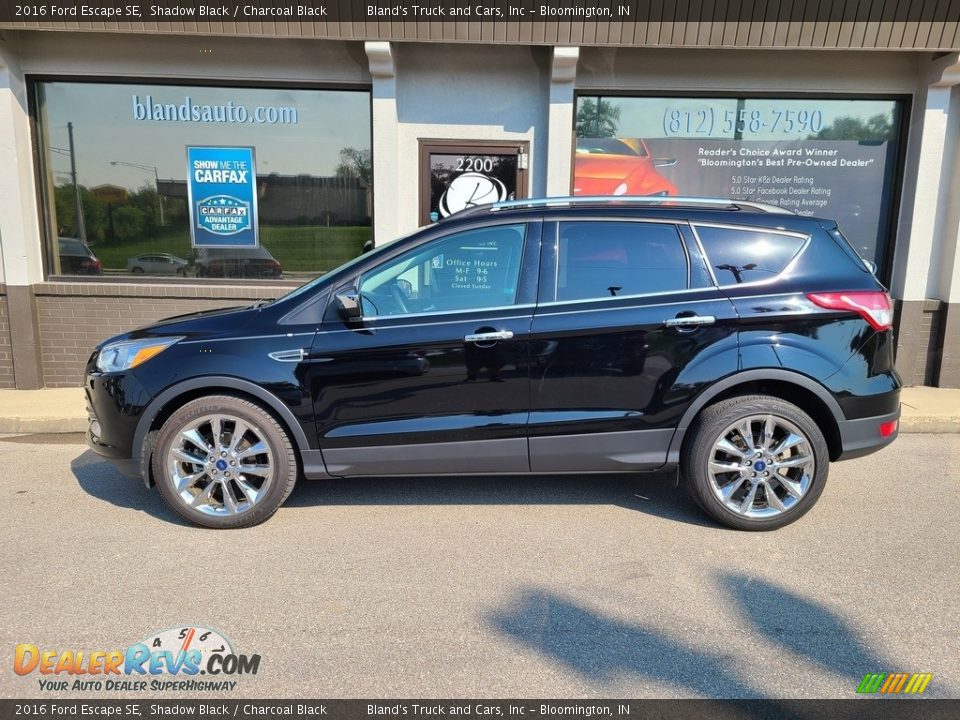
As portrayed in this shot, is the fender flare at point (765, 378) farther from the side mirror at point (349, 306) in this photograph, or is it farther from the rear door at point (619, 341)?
the side mirror at point (349, 306)

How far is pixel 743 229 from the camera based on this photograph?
3.92 m

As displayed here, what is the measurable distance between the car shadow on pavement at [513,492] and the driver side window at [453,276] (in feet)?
4.26

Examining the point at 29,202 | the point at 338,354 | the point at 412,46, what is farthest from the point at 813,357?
the point at 29,202

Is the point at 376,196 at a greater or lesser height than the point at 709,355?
greater

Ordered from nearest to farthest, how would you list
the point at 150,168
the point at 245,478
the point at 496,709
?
the point at 496,709 < the point at 245,478 < the point at 150,168

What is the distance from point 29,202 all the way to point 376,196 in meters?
3.76

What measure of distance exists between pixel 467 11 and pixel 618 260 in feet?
12.8

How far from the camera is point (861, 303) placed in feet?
12.4

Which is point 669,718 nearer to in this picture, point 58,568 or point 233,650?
point 233,650

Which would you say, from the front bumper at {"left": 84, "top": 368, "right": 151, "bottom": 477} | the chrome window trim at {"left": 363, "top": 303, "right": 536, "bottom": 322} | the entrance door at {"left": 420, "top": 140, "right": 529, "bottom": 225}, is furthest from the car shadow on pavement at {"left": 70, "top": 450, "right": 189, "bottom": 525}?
the entrance door at {"left": 420, "top": 140, "right": 529, "bottom": 225}

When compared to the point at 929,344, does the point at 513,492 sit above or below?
below

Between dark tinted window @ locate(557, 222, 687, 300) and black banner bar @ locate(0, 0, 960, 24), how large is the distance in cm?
360

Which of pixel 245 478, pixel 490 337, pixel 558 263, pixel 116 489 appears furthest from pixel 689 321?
pixel 116 489

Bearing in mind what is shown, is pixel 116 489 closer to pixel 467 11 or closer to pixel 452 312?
pixel 452 312
